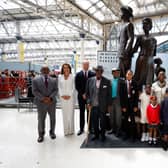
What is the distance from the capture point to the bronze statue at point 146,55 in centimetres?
448

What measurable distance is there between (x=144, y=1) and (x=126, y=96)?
8594mm

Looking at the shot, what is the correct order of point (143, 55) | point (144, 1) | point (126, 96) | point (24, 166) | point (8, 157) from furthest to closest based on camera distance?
point (144, 1) → point (143, 55) → point (126, 96) → point (8, 157) → point (24, 166)

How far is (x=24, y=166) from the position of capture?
3.21m

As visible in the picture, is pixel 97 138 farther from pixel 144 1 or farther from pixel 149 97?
pixel 144 1

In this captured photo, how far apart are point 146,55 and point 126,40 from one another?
492mm

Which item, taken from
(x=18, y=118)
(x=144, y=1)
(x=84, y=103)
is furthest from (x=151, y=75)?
(x=144, y=1)

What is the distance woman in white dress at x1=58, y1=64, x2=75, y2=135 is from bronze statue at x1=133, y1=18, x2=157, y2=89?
1.34 m

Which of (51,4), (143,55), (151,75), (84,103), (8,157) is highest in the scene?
(51,4)

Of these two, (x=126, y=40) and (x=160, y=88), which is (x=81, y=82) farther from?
(x=160, y=88)

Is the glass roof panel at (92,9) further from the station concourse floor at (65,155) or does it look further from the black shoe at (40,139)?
the black shoe at (40,139)

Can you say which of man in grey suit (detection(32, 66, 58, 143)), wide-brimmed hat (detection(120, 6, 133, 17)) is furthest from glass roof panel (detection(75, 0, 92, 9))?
man in grey suit (detection(32, 66, 58, 143))

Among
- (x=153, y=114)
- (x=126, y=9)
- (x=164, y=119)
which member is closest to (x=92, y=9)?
(x=126, y=9)

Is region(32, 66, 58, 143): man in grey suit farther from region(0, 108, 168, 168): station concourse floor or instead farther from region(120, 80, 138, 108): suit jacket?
region(120, 80, 138, 108): suit jacket

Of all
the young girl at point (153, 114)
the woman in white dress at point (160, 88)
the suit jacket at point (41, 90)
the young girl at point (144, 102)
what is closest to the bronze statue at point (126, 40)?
the young girl at point (144, 102)
